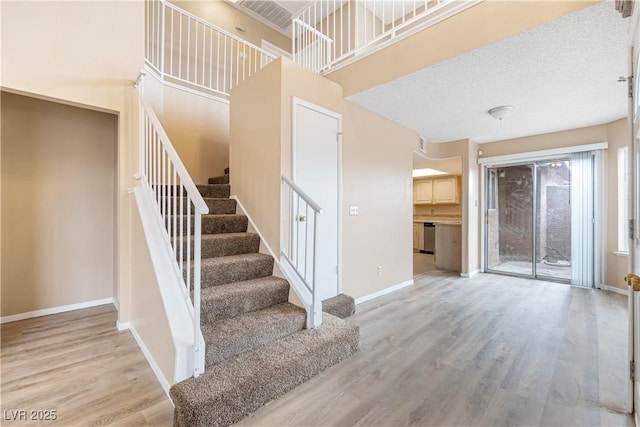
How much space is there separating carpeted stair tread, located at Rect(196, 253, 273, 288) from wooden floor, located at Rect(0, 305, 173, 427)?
2.59 feet

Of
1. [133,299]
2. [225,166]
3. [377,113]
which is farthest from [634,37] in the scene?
[225,166]

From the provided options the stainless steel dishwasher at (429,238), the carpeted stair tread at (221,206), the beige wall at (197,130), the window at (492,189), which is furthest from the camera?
the stainless steel dishwasher at (429,238)

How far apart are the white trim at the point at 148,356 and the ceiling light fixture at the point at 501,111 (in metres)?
4.52

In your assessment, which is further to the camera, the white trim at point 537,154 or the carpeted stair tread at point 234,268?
the white trim at point 537,154

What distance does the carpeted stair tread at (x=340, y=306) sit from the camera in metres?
3.12

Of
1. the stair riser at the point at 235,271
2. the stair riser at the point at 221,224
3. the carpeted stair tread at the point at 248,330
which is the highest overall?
the stair riser at the point at 221,224

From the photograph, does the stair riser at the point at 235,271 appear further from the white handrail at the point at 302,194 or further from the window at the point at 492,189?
the window at the point at 492,189

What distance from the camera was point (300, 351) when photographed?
2.08m

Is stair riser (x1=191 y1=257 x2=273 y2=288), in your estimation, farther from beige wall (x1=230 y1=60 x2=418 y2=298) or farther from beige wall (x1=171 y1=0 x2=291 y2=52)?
beige wall (x1=171 y1=0 x2=291 y2=52)

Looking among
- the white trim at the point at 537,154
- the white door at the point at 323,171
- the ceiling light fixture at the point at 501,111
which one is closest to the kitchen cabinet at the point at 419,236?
the white trim at the point at 537,154

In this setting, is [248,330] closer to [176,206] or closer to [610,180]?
[176,206]

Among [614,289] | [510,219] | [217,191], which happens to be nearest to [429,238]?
[510,219]

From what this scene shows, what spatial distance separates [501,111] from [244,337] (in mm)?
4004

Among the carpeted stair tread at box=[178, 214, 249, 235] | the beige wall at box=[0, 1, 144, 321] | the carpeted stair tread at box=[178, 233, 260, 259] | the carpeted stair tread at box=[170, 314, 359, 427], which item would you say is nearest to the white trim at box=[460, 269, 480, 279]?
the carpeted stair tread at box=[170, 314, 359, 427]
